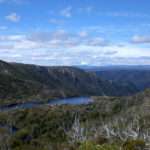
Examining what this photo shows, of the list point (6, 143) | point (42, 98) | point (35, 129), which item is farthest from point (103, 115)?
point (42, 98)

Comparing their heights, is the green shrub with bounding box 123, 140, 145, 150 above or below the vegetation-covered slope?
above

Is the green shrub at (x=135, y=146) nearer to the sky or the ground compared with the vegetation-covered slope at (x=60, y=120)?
nearer to the sky

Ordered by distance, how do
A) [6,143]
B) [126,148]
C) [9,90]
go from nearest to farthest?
[126,148] → [6,143] → [9,90]

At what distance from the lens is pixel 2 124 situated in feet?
361

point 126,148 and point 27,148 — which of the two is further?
point 27,148

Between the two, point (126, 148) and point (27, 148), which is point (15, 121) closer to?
point (27, 148)

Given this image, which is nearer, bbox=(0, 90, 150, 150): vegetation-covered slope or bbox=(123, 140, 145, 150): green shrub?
bbox=(123, 140, 145, 150): green shrub

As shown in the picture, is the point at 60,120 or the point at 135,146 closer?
the point at 135,146

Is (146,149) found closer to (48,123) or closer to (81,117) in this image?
(48,123)

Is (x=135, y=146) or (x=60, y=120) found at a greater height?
(x=135, y=146)

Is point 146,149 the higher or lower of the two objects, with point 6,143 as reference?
higher

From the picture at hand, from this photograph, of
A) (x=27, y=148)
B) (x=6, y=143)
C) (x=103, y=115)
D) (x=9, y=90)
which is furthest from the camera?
(x=9, y=90)

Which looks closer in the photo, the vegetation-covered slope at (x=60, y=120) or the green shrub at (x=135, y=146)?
the green shrub at (x=135, y=146)

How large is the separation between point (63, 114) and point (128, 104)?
27708 mm
